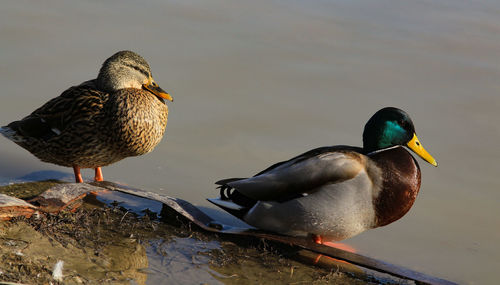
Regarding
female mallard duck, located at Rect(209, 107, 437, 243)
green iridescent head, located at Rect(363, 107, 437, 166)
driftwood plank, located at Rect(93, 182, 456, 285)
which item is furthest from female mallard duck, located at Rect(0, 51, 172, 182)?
green iridescent head, located at Rect(363, 107, 437, 166)

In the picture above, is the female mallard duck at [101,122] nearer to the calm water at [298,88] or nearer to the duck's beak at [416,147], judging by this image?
the calm water at [298,88]

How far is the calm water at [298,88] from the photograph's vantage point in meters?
4.32

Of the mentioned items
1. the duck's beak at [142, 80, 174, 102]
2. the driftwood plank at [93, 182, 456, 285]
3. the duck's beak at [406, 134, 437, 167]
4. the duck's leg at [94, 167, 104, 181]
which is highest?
the duck's beak at [142, 80, 174, 102]

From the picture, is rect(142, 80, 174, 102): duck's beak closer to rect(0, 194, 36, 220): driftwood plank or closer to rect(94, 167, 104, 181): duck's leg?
rect(94, 167, 104, 181): duck's leg

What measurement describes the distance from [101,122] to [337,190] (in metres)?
1.57

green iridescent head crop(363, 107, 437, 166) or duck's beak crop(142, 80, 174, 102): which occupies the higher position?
duck's beak crop(142, 80, 174, 102)

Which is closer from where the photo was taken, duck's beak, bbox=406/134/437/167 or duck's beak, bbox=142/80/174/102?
duck's beak, bbox=406/134/437/167

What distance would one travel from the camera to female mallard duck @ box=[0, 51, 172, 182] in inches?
170

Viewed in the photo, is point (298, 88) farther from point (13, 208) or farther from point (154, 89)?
point (13, 208)

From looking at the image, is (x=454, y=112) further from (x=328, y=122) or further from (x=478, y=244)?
(x=478, y=244)

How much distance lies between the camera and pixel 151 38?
21.8ft

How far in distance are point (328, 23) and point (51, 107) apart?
3.59 m

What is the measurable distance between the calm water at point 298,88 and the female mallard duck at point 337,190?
15.5 inches

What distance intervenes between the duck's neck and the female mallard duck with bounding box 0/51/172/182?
4.84 feet
